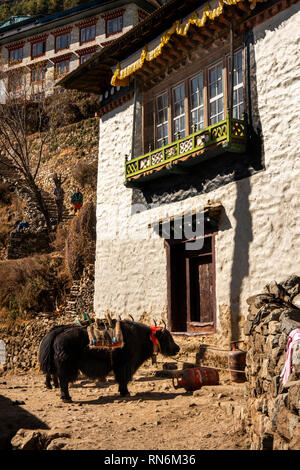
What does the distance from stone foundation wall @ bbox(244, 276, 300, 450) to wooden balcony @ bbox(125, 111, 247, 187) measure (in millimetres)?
3527

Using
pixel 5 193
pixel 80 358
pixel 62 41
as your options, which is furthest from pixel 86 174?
pixel 62 41

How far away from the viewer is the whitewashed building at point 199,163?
31.0ft

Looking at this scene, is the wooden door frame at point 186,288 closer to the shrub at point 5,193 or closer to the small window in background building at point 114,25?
the shrub at point 5,193

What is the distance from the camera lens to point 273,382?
4.73 meters

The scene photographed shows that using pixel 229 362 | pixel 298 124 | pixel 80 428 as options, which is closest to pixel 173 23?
pixel 298 124

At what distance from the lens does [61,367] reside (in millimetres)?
8391

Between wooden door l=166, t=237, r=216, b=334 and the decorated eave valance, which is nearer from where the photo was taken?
the decorated eave valance

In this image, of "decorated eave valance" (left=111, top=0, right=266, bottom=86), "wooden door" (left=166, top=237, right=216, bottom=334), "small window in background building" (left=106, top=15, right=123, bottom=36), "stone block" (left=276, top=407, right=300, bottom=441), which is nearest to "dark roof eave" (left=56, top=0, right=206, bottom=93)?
"decorated eave valance" (left=111, top=0, right=266, bottom=86)

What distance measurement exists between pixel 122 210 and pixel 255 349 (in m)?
8.01

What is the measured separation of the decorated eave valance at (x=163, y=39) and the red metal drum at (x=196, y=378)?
22.8 ft

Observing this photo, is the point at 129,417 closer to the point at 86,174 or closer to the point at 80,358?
the point at 80,358

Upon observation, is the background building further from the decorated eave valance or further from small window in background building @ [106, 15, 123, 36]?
the decorated eave valance

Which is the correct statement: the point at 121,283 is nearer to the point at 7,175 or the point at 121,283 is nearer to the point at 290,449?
the point at 290,449

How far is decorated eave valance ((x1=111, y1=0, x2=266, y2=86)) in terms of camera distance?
10.1m
